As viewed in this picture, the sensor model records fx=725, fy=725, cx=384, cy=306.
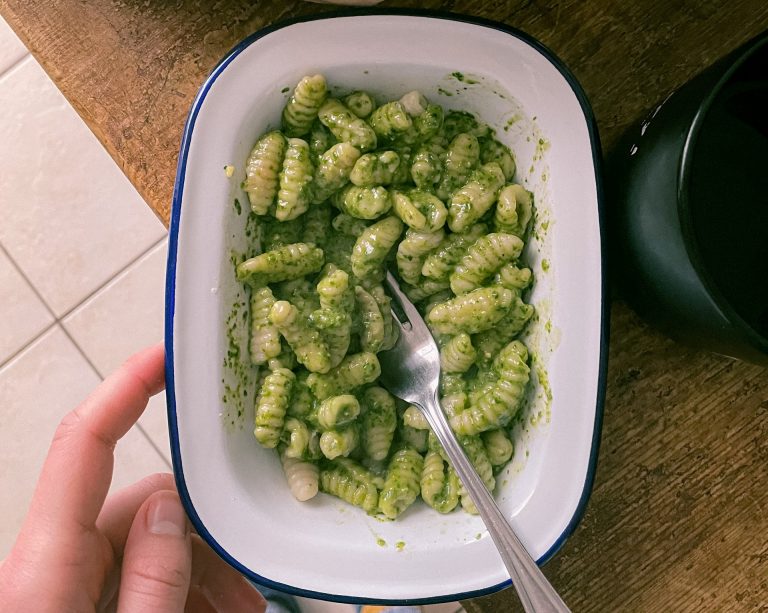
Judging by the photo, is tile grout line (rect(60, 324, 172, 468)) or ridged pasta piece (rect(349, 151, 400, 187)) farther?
tile grout line (rect(60, 324, 172, 468))

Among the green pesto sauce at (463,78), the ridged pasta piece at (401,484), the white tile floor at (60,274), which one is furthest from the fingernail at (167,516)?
the white tile floor at (60,274)

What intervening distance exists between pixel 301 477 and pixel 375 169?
0.34 meters

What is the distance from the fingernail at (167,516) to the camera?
0.73 m

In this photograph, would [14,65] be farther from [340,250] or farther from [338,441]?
[338,441]

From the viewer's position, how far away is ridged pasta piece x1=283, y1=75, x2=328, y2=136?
732 mm

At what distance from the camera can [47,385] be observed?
142 centimetres

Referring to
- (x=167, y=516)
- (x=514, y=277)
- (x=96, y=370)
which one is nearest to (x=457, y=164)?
(x=514, y=277)

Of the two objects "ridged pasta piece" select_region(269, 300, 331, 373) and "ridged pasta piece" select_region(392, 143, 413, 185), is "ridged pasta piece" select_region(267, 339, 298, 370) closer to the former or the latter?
"ridged pasta piece" select_region(269, 300, 331, 373)

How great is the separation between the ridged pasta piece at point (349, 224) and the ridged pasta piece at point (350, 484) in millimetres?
254

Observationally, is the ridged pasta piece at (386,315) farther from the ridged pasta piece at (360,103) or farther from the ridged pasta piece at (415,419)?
the ridged pasta piece at (360,103)

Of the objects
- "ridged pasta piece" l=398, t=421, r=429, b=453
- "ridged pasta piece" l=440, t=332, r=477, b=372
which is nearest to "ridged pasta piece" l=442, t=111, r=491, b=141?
"ridged pasta piece" l=440, t=332, r=477, b=372

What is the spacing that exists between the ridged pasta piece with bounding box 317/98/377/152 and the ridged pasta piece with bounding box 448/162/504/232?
11 centimetres

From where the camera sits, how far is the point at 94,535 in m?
0.75

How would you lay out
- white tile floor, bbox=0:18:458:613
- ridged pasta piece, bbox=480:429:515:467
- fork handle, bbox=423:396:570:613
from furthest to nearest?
white tile floor, bbox=0:18:458:613 < ridged pasta piece, bbox=480:429:515:467 < fork handle, bbox=423:396:570:613
